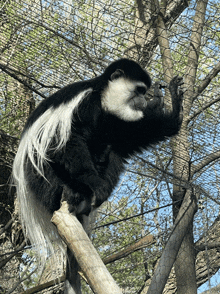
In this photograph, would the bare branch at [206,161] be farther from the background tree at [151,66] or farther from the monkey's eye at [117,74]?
the monkey's eye at [117,74]

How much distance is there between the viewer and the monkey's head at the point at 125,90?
2.01 m

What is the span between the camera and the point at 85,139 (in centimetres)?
184

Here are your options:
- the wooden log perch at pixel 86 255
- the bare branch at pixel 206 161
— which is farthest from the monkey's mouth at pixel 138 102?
the wooden log perch at pixel 86 255

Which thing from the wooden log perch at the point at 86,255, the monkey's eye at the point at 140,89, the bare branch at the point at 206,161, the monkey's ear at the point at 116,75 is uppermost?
the monkey's ear at the point at 116,75

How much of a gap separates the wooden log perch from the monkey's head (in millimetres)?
733

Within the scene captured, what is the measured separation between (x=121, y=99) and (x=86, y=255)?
1.08 m

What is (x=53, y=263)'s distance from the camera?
6.81 feet

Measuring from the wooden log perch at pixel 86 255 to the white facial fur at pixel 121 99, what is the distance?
715 millimetres

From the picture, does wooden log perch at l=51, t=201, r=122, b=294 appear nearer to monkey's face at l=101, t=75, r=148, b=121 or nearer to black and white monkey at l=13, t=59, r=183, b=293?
black and white monkey at l=13, t=59, r=183, b=293

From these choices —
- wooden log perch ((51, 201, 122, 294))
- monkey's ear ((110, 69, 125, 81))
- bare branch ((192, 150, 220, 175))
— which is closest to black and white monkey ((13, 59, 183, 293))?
monkey's ear ((110, 69, 125, 81))

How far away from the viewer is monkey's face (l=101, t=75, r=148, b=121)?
199 cm

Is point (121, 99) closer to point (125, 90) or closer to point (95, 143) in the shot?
point (125, 90)

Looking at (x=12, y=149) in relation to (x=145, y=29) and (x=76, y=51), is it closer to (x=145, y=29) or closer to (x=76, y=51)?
(x=76, y=51)

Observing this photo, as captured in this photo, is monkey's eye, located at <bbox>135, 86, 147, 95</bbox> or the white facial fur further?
monkey's eye, located at <bbox>135, 86, 147, 95</bbox>
